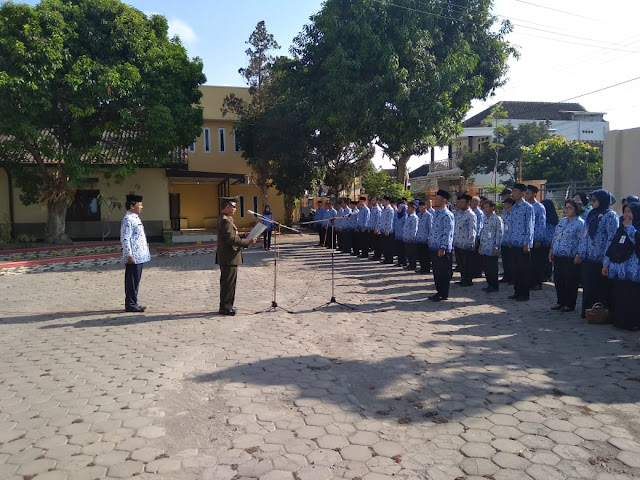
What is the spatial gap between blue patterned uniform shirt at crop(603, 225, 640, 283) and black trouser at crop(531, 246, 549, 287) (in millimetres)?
3090

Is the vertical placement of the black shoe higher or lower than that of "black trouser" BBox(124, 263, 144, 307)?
lower

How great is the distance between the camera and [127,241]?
7.86 metres

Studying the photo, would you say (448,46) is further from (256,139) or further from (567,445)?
(567,445)

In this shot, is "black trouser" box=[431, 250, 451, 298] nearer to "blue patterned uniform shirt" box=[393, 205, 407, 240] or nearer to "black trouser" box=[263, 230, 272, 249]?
"blue patterned uniform shirt" box=[393, 205, 407, 240]

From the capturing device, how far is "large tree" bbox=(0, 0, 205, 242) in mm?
15391

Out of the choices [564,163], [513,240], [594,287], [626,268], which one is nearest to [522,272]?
[513,240]

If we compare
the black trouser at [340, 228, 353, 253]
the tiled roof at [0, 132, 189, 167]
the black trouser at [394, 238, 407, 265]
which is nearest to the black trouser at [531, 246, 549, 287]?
the black trouser at [394, 238, 407, 265]

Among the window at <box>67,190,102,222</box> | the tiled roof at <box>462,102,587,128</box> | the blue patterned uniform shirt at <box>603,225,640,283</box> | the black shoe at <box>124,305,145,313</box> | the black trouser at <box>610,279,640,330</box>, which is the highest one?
the tiled roof at <box>462,102,587,128</box>

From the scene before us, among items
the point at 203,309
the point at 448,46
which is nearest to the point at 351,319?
the point at 203,309

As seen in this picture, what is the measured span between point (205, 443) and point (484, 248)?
7731 mm

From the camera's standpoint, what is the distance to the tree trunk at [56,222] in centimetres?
1958

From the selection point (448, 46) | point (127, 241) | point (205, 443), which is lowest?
point (205, 443)

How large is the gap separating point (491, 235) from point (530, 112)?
4053 cm

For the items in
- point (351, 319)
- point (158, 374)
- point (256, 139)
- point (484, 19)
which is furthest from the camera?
point (256, 139)
